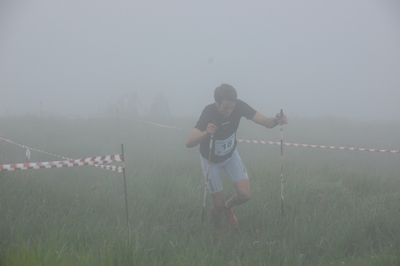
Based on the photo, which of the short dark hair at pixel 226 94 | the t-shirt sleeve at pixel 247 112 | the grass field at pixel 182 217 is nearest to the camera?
the grass field at pixel 182 217

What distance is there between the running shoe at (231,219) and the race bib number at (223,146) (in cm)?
80

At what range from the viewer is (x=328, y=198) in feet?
19.5

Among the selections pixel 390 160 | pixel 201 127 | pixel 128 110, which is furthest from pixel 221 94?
pixel 128 110

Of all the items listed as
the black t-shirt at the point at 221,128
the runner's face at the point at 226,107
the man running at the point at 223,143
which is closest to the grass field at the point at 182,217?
the man running at the point at 223,143

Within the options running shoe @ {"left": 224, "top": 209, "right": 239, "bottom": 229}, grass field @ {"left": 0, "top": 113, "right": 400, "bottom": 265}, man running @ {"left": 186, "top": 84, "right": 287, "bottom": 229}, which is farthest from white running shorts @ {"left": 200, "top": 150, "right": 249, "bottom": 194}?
grass field @ {"left": 0, "top": 113, "right": 400, "bottom": 265}

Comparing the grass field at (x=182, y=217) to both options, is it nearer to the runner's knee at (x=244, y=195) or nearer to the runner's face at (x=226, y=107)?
the runner's knee at (x=244, y=195)

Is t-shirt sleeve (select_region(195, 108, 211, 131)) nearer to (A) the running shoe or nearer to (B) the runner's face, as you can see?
(B) the runner's face

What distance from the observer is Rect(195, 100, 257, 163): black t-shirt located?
5168 millimetres

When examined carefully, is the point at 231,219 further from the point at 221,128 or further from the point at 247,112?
the point at 247,112

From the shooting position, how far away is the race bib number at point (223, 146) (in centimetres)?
527

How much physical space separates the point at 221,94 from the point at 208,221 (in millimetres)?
1741

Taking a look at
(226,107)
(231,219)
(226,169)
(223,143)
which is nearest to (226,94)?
(226,107)

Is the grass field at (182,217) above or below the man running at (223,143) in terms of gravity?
below

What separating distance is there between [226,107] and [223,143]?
54 centimetres
